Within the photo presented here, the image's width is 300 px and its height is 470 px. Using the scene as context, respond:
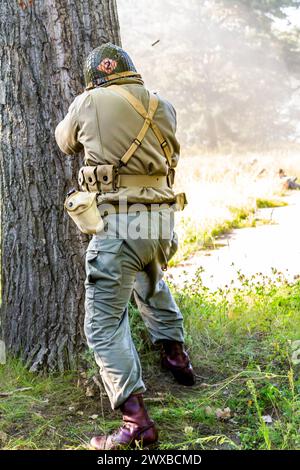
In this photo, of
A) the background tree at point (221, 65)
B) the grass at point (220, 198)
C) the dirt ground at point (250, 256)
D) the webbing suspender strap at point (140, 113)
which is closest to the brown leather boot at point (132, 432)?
the webbing suspender strap at point (140, 113)

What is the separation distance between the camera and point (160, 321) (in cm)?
389

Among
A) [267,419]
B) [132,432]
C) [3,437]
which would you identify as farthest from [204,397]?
[3,437]

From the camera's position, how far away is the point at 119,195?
3252mm

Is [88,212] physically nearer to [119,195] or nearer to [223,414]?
[119,195]

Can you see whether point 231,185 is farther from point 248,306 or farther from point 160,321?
point 160,321

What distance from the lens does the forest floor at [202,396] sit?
332 centimetres

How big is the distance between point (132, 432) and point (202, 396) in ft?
2.42

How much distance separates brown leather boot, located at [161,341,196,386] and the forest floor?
64 millimetres

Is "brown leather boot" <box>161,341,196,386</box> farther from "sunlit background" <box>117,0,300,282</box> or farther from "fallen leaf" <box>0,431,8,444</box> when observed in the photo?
"sunlit background" <box>117,0,300,282</box>

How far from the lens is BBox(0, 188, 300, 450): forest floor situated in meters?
3.32

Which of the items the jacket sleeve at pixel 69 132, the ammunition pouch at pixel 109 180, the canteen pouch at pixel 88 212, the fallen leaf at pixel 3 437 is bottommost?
the fallen leaf at pixel 3 437

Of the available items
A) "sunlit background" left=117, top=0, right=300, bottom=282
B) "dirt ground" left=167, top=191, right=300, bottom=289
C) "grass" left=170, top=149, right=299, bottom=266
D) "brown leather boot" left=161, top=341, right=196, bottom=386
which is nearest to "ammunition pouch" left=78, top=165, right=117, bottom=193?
"brown leather boot" left=161, top=341, right=196, bottom=386

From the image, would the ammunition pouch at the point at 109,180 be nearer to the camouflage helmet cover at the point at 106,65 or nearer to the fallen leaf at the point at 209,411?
the camouflage helmet cover at the point at 106,65

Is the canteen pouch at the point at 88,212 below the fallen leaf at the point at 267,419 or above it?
above
